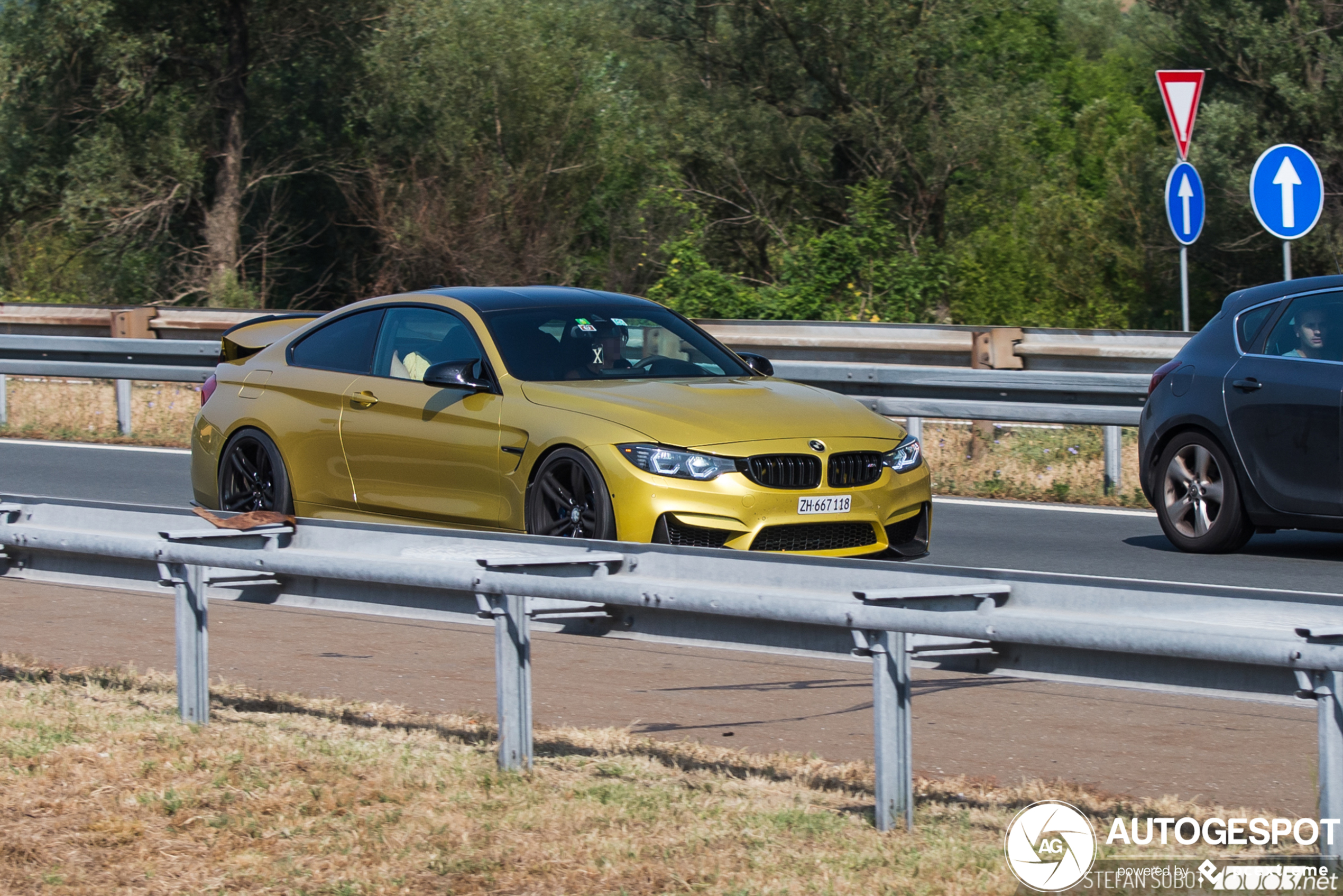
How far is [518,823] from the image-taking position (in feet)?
16.6

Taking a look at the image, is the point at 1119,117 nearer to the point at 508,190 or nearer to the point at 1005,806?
the point at 508,190

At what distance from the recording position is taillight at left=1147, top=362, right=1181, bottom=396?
10.2 metres

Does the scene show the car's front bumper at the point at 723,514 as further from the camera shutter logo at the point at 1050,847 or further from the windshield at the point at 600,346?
the camera shutter logo at the point at 1050,847

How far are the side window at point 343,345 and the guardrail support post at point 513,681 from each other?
3.96 m

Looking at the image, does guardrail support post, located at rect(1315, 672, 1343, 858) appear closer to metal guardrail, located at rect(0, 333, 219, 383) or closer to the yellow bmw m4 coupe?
the yellow bmw m4 coupe

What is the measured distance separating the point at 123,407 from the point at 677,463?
39.4 feet

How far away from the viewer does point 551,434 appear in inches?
320

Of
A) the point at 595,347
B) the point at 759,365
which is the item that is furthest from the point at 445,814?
the point at 759,365

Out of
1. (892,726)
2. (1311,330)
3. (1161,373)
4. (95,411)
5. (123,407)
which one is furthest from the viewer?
(95,411)

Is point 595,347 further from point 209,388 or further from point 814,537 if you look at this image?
point 209,388

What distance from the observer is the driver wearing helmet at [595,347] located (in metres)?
8.82

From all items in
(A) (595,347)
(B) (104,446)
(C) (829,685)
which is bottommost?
(C) (829,685)

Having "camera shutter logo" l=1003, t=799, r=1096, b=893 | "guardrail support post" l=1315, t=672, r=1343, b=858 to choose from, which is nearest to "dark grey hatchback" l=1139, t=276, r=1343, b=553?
"camera shutter logo" l=1003, t=799, r=1096, b=893

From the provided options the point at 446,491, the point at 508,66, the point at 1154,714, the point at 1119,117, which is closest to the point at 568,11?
the point at 508,66
